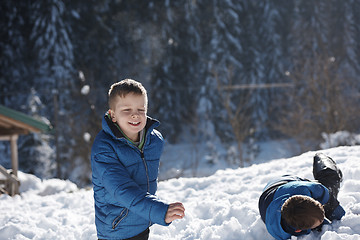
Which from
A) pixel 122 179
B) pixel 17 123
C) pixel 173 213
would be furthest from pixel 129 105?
pixel 17 123

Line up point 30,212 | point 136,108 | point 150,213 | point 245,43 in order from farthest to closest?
1. point 245,43
2. point 30,212
3. point 136,108
4. point 150,213

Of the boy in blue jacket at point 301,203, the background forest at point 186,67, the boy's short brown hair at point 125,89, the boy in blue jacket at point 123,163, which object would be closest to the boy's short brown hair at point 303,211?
the boy in blue jacket at point 301,203

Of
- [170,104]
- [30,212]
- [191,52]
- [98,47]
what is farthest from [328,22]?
[30,212]

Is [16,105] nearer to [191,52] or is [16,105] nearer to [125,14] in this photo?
[125,14]

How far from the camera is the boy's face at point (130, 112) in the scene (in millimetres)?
2740

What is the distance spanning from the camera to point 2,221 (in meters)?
4.95

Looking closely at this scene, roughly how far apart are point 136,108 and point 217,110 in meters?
21.8

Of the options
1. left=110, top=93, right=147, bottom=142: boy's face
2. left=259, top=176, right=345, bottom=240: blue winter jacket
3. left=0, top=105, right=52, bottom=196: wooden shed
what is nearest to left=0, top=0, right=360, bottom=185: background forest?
left=0, top=105, right=52, bottom=196: wooden shed

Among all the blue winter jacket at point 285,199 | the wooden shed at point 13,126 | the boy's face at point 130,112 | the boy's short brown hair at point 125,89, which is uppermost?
the boy's short brown hair at point 125,89

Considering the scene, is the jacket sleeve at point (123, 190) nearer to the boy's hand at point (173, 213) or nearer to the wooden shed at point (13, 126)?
the boy's hand at point (173, 213)

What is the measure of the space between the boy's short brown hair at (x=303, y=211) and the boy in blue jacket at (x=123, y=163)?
1.06 m

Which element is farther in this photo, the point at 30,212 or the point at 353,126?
the point at 353,126

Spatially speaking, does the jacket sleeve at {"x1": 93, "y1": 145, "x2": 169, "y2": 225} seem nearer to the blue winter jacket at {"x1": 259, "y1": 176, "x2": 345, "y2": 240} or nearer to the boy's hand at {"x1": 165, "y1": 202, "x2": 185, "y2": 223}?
the boy's hand at {"x1": 165, "y1": 202, "x2": 185, "y2": 223}

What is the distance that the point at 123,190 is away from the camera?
8.45 feet
